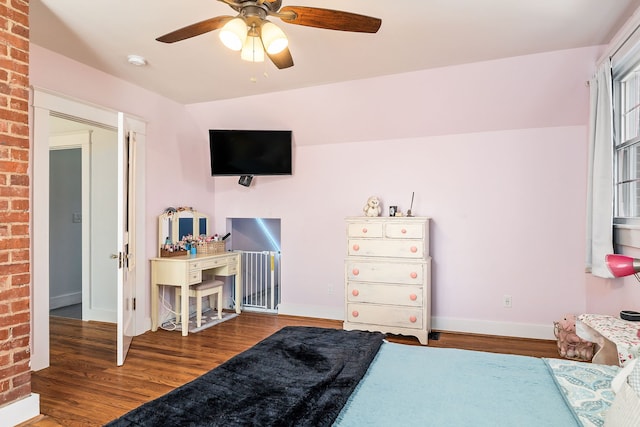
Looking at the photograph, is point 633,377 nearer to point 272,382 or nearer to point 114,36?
point 272,382

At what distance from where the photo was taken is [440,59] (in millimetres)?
3189

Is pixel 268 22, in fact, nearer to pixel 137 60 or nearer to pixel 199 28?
pixel 199 28

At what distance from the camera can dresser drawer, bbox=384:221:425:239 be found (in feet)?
12.0

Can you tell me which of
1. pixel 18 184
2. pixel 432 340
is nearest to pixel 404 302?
pixel 432 340

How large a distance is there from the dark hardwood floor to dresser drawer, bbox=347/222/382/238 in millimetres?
1055

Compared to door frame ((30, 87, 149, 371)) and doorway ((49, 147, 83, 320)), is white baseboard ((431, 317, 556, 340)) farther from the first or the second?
doorway ((49, 147, 83, 320))

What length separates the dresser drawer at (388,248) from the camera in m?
3.66

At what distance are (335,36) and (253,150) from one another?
1.93 metres

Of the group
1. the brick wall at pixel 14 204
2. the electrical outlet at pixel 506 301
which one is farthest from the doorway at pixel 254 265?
the brick wall at pixel 14 204

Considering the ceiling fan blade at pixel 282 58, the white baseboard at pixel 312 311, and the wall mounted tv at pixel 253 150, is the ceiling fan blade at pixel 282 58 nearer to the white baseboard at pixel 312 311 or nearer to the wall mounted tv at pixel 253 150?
the wall mounted tv at pixel 253 150

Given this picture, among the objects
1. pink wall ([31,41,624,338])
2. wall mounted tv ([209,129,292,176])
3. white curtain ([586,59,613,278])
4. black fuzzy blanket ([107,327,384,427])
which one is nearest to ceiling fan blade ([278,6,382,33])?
black fuzzy blanket ([107,327,384,427])

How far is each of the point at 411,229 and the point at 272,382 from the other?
2.50 m

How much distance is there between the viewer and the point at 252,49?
2184mm

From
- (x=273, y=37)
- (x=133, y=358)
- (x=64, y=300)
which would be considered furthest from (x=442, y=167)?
(x=64, y=300)
